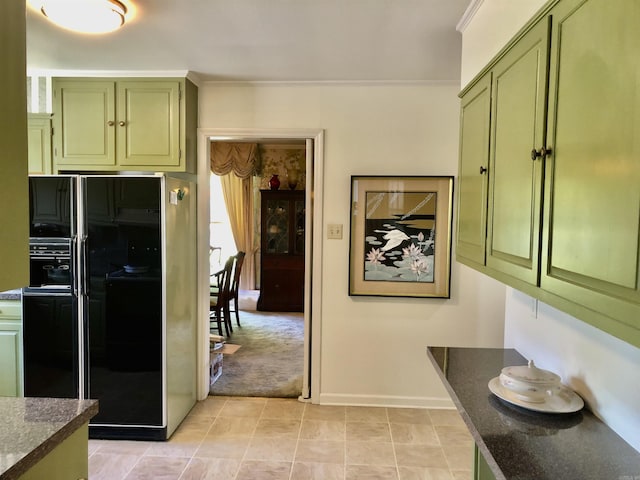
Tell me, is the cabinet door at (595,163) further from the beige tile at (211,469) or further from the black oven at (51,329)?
the black oven at (51,329)

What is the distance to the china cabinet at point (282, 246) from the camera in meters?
5.67

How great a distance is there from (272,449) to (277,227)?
3.55 metres

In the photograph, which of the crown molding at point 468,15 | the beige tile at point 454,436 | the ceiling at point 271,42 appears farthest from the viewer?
the beige tile at point 454,436

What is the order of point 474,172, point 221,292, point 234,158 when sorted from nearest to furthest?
point 474,172 < point 221,292 < point 234,158

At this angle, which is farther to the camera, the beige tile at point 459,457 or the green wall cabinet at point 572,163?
the beige tile at point 459,457

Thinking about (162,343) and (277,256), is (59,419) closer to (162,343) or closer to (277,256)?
(162,343)

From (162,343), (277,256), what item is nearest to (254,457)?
(162,343)

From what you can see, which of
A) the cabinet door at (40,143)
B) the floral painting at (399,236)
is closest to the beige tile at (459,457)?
the floral painting at (399,236)

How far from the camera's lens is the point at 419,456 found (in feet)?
8.06

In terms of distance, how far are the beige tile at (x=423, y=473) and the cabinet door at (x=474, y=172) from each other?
1.32 m

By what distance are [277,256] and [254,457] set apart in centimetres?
350

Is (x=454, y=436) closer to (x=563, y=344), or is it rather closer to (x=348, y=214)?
(x=563, y=344)

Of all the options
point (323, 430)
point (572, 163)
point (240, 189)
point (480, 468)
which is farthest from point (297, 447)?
point (240, 189)

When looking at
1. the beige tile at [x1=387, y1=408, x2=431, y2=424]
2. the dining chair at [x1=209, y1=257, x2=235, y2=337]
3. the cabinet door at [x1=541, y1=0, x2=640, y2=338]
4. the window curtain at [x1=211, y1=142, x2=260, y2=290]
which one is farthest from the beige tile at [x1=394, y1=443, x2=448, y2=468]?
the window curtain at [x1=211, y1=142, x2=260, y2=290]
